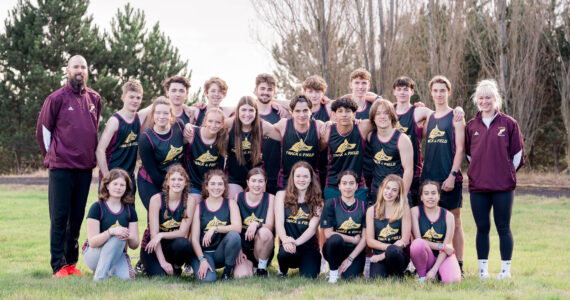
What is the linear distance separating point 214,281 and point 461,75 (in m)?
13.9

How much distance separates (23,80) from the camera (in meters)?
22.2

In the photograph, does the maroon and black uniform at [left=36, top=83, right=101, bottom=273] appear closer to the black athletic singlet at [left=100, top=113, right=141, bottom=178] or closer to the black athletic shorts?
the black athletic singlet at [left=100, top=113, right=141, bottom=178]

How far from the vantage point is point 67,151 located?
17.4 feet

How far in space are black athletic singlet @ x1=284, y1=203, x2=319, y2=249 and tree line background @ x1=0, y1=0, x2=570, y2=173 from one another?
939cm

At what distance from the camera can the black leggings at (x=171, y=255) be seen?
5141 mm

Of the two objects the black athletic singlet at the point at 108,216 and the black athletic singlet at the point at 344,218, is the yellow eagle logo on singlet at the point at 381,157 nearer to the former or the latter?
the black athletic singlet at the point at 344,218

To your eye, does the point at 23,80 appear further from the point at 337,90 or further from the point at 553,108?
the point at 553,108

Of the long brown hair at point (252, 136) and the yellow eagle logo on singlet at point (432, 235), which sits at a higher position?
the long brown hair at point (252, 136)

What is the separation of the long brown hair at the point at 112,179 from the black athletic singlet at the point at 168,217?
319mm

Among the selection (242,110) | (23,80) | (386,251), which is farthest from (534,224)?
(23,80)

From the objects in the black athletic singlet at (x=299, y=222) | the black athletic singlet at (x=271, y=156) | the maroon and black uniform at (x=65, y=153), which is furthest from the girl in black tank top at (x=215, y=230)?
the maroon and black uniform at (x=65, y=153)

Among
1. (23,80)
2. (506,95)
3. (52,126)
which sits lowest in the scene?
(52,126)

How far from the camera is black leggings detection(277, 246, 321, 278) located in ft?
17.3

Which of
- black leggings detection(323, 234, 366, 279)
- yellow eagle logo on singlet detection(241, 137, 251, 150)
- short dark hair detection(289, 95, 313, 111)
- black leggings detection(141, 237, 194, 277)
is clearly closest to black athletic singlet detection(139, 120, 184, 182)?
yellow eagle logo on singlet detection(241, 137, 251, 150)
